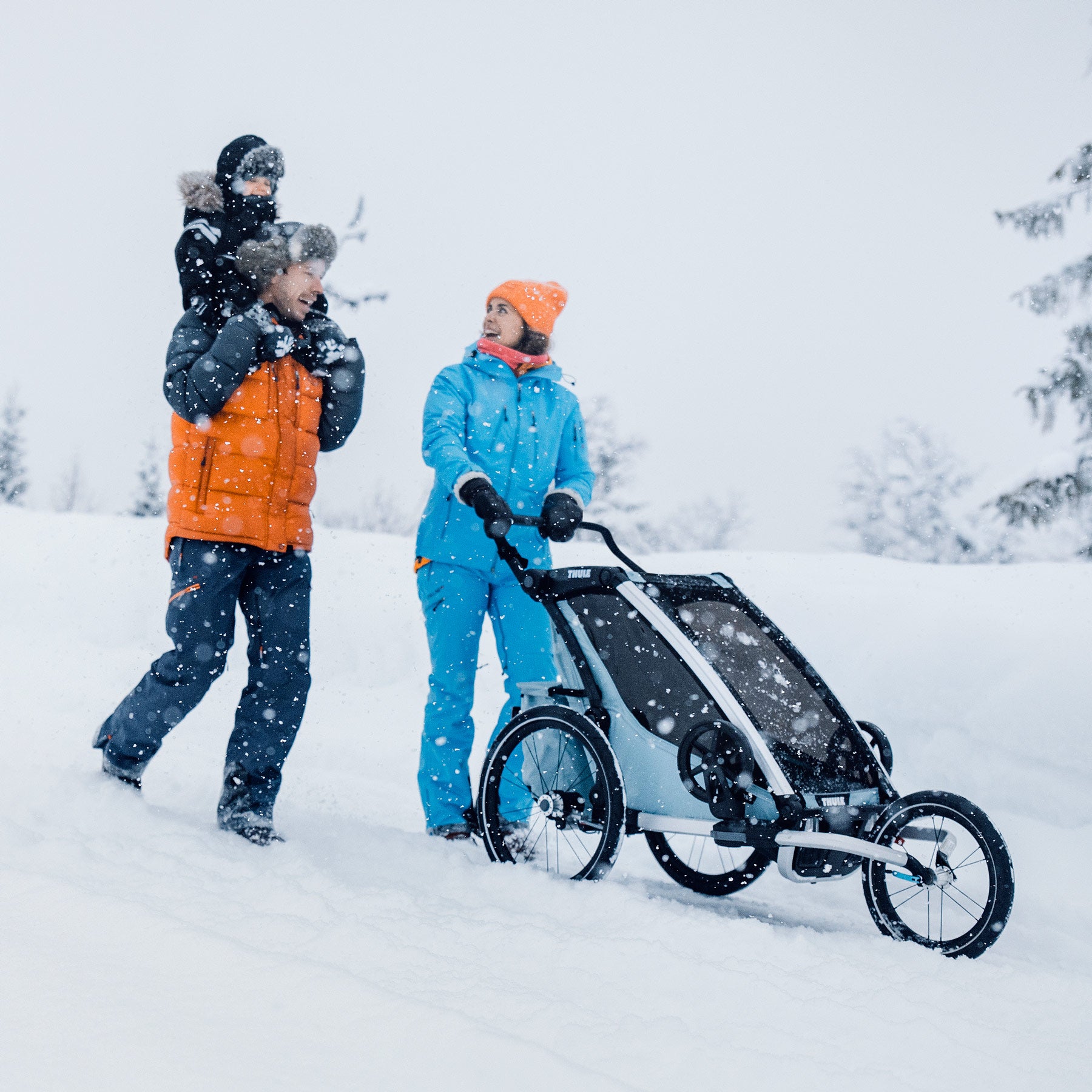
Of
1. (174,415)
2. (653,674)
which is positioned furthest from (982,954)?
(174,415)

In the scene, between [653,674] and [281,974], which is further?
[653,674]

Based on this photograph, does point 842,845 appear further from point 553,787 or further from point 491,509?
point 491,509

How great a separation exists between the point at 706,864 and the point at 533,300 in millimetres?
2324

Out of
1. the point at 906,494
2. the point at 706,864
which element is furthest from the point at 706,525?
the point at 706,864

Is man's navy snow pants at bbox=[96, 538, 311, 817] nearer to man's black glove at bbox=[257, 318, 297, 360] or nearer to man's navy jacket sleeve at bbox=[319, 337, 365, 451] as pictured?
man's navy jacket sleeve at bbox=[319, 337, 365, 451]

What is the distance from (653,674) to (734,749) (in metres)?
0.41

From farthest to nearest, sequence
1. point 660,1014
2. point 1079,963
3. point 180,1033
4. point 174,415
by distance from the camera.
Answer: point 174,415, point 1079,963, point 660,1014, point 180,1033

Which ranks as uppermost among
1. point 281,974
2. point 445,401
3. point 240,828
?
point 445,401

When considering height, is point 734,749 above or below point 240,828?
above

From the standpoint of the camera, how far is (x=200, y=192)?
11.3 ft

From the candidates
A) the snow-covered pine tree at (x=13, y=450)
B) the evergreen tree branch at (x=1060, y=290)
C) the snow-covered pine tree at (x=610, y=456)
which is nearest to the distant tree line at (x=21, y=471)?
the snow-covered pine tree at (x=13, y=450)

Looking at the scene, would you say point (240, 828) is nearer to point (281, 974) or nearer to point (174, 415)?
point (174, 415)

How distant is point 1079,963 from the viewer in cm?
304

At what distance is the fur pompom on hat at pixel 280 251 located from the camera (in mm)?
3436
